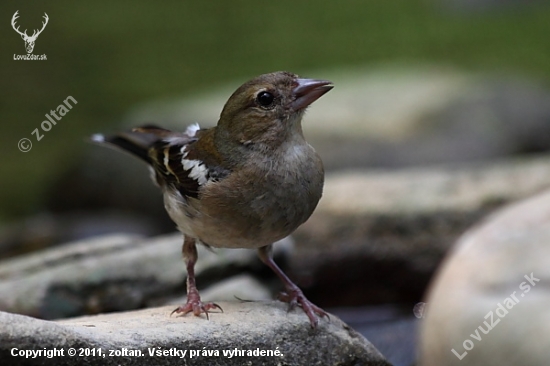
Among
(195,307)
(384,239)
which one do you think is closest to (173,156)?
(195,307)

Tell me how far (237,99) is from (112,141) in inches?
56.4

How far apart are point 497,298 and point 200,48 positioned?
14.9 meters

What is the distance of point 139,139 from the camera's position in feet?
18.2

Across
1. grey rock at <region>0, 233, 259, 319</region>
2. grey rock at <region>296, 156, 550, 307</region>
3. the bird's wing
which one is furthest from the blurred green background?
the bird's wing

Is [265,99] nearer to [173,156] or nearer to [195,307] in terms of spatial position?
[173,156]

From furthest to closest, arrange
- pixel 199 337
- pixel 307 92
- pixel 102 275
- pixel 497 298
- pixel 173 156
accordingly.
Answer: pixel 102 275 < pixel 173 156 < pixel 497 298 < pixel 307 92 < pixel 199 337

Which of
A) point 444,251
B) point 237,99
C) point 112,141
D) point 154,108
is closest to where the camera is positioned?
point 237,99

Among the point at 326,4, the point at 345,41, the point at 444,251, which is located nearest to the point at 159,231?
the point at 444,251

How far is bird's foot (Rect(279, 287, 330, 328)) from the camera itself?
4418 mm

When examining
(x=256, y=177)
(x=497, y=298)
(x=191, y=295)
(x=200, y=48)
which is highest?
→ (x=200, y=48)

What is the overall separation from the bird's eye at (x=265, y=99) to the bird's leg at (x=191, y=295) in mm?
898

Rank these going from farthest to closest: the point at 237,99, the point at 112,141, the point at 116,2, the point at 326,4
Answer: the point at 116,2
the point at 326,4
the point at 112,141
the point at 237,99

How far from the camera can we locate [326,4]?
21.6 m

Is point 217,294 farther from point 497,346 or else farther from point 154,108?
point 154,108
